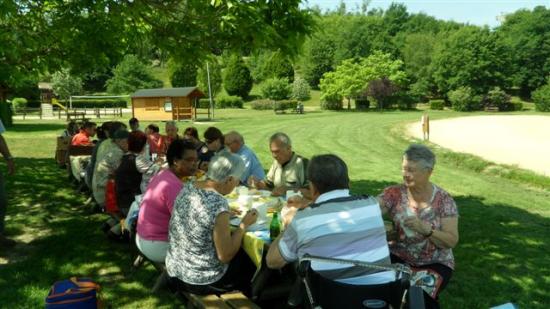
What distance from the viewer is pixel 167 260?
3.91 metres

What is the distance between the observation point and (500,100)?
57.3m

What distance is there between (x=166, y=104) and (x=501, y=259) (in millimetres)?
33414

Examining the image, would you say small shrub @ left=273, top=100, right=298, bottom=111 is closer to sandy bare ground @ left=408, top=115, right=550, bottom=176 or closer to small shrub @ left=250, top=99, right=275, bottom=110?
small shrub @ left=250, top=99, right=275, bottom=110

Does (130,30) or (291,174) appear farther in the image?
(130,30)

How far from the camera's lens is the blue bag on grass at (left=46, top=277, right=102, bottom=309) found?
388cm

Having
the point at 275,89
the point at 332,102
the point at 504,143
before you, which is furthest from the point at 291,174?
the point at 332,102

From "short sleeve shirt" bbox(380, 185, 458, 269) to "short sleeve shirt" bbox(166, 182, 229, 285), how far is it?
1453 millimetres

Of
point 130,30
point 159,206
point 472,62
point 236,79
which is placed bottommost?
point 159,206

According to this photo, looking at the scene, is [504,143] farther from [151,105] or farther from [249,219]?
[151,105]

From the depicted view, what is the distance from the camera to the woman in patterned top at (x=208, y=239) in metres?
3.50

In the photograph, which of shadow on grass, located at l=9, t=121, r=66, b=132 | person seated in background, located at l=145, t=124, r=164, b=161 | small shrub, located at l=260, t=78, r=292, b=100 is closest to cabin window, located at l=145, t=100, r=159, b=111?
shadow on grass, located at l=9, t=121, r=66, b=132

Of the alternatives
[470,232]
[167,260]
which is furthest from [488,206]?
[167,260]

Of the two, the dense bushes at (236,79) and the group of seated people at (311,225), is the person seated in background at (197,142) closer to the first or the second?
the group of seated people at (311,225)

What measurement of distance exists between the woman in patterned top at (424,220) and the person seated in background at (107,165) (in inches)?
176
